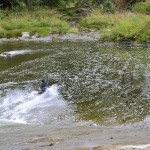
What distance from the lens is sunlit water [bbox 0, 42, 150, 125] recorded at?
15.7 m

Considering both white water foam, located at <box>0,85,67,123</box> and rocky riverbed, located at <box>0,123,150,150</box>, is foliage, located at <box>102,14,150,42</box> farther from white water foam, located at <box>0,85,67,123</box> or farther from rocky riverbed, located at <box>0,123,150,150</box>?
rocky riverbed, located at <box>0,123,150,150</box>

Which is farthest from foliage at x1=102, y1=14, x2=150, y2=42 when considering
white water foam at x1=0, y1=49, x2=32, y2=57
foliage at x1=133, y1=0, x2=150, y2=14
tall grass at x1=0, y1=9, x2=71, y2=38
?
foliage at x1=133, y1=0, x2=150, y2=14

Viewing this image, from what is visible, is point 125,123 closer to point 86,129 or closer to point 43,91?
point 86,129

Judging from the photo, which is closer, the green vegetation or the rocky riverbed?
the rocky riverbed

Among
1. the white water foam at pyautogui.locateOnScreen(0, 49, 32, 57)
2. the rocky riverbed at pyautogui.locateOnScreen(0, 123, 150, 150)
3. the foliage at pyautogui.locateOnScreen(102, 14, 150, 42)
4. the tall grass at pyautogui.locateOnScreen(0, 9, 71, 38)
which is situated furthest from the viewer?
the tall grass at pyautogui.locateOnScreen(0, 9, 71, 38)

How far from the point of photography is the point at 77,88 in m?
19.9

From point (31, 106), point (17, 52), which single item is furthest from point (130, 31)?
point (31, 106)

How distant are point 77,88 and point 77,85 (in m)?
0.58

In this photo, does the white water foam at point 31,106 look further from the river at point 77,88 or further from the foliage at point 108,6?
the foliage at point 108,6

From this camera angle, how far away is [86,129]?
13.5 metres

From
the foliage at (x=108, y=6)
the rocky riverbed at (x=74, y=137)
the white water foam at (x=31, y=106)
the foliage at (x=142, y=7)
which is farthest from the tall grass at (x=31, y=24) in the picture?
the rocky riverbed at (x=74, y=137)

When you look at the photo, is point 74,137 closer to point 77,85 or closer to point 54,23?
point 77,85

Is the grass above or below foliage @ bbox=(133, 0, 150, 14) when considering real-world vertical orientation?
below

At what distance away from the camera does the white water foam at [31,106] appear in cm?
1570
